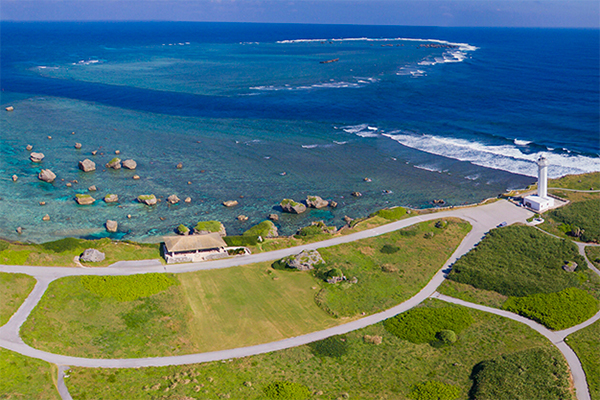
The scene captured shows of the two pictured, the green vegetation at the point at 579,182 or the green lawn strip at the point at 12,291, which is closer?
the green lawn strip at the point at 12,291

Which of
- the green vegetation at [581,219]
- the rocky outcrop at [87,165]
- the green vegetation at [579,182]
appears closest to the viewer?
the green vegetation at [581,219]

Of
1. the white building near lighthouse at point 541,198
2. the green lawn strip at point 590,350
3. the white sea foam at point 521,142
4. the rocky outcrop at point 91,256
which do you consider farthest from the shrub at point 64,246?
the white sea foam at point 521,142

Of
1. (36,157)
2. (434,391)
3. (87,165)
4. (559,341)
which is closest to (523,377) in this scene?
(559,341)

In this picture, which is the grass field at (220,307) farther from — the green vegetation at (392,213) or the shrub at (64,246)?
the green vegetation at (392,213)

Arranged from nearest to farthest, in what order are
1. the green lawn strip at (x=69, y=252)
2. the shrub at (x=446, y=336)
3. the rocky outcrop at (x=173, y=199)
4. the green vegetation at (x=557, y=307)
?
the shrub at (x=446, y=336), the green vegetation at (x=557, y=307), the green lawn strip at (x=69, y=252), the rocky outcrop at (x=173, y=199)

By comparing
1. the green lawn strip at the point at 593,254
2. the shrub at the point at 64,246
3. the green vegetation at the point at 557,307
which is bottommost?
the green vegetation at the point at 557,307

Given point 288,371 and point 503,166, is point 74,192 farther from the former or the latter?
point 503,166
